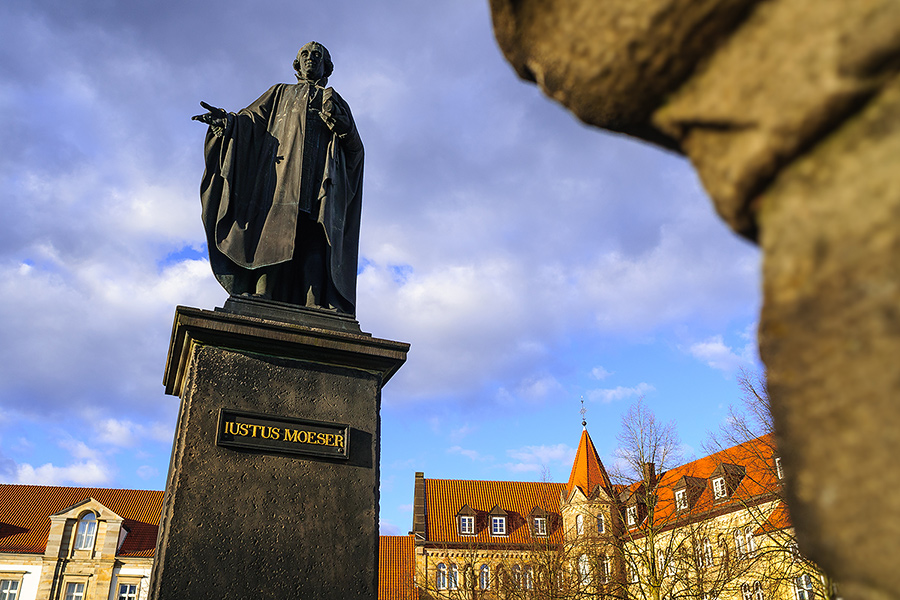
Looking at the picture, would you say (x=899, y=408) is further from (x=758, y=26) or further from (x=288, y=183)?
(x=288, y=183)

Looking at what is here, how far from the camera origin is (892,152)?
826 millimetres

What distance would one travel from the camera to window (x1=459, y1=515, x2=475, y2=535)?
1845 inches

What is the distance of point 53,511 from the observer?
4109 centimetres

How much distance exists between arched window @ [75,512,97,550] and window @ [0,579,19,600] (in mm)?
3264

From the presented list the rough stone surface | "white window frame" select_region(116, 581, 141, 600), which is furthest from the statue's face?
"white window frame" select_region(116, 581, 141, 600)

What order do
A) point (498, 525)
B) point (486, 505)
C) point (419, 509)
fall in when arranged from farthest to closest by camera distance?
point (486, 505)
point (498, 525)
point (419, 509)

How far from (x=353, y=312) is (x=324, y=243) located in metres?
0.65

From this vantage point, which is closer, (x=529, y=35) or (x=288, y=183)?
(x=529, y=35)

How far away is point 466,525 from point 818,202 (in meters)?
49.0

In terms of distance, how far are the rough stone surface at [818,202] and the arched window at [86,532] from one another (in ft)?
148

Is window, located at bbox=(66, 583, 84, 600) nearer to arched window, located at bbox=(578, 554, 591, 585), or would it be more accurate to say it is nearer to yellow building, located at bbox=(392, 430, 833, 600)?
yellow building, located at bbox=(392, 430, 833, 600)

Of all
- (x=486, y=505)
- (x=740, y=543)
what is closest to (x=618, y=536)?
(x=740, y=543)

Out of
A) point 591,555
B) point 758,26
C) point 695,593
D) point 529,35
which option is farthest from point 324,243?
point 591,555

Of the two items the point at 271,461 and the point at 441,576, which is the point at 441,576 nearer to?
the point at 441,576
